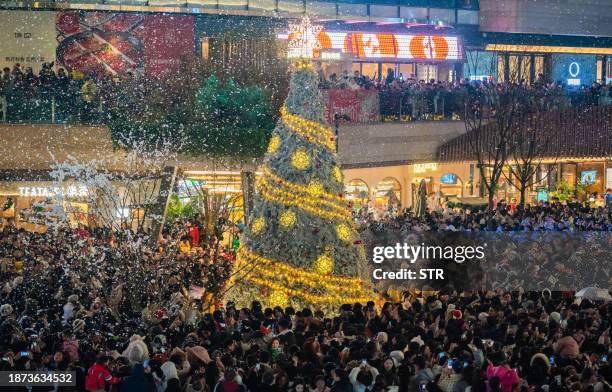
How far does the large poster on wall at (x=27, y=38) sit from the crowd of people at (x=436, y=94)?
8.08 m

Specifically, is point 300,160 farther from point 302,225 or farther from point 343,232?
point 343,232

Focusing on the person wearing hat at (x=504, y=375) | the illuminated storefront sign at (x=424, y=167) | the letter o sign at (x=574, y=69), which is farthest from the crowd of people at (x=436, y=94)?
the person wearing hat at (x=504, y=375)

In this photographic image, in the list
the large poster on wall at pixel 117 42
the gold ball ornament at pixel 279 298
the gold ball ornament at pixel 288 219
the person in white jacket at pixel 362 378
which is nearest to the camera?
the person in white jacket at pixel 362 378

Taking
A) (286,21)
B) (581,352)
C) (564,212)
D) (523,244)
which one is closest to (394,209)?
(564,212)

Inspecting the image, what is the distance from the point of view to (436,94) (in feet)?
113

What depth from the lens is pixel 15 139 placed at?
1109 inches

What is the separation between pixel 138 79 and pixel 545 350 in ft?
53.8

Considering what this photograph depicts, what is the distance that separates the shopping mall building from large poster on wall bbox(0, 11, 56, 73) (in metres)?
0.03

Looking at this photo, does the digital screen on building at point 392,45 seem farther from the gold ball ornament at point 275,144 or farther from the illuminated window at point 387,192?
the gold ball ornament at point 275,144

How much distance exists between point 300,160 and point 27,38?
1890cm

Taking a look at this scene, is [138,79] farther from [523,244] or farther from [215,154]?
[523,244]

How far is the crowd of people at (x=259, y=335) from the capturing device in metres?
14.1

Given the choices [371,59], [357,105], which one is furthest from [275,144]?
[371,59]
